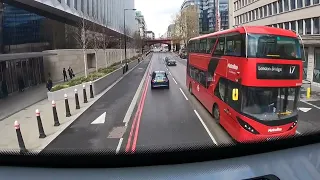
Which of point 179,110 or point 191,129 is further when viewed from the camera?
point 179,110

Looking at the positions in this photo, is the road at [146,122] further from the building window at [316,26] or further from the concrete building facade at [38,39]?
the building window at [316,26]

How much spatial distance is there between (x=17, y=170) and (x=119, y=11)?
64.6 m

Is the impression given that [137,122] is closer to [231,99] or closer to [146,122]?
[146,122]

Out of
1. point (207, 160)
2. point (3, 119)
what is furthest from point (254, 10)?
point (207, 160)

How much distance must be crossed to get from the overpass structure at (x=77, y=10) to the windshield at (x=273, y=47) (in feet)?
56.3

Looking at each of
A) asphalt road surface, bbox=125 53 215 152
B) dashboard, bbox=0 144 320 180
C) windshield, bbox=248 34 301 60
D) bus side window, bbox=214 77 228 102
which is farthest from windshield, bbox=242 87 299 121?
dashboard, bbox=0 144 320 180

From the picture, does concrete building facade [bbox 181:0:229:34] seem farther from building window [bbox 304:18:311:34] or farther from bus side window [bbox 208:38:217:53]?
bus side window [bbox 208:38:217:53]

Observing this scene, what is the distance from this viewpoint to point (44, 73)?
1062 inches

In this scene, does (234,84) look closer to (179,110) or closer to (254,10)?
(179,110)

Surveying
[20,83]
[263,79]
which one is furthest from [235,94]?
[20,83]

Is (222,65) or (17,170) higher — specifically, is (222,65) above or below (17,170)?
above

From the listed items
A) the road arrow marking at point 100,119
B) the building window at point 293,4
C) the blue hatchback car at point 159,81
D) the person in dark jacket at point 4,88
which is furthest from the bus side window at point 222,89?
the building window at point 293,4

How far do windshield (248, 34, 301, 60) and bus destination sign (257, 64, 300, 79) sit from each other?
21cm

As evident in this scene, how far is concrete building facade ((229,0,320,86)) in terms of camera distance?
23.1m
